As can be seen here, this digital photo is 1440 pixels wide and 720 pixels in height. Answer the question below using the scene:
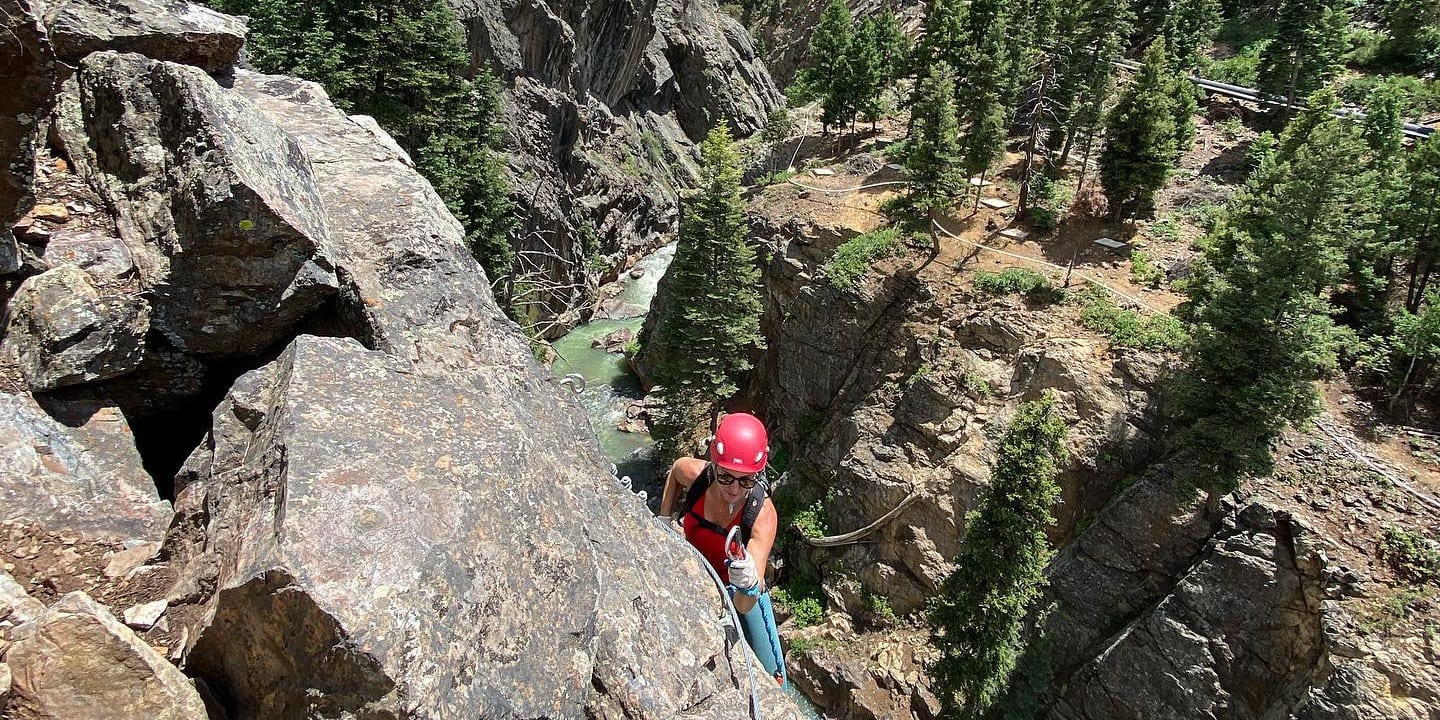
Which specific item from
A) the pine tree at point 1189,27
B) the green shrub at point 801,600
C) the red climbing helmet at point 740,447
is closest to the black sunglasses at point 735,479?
the red climbing helmet at point 740,447

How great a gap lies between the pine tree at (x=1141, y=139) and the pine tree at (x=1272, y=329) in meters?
9.43

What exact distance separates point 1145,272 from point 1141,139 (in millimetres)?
6235

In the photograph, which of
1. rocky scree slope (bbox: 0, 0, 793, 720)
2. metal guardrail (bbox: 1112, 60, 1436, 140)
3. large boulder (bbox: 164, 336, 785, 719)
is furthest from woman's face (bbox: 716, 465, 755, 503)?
metal guardrail (bbox: 1112, 60, 1436, 140)

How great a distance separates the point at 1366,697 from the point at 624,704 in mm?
18336

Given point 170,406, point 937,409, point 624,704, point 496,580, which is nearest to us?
point 496,580

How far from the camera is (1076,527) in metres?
21.8

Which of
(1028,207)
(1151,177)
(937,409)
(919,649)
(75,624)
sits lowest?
A: (919,649)

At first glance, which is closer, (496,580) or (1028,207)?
(496,580)

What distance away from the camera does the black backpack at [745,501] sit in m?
7.31

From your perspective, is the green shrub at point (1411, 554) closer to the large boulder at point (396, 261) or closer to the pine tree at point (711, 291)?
the large boulder at point (396, 261)

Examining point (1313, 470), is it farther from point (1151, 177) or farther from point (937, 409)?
point (1151, 177)

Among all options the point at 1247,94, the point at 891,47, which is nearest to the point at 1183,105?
the point at 1247,94

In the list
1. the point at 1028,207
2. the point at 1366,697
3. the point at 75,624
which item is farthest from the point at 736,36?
the point at 75,624

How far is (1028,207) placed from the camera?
32.1 metres
